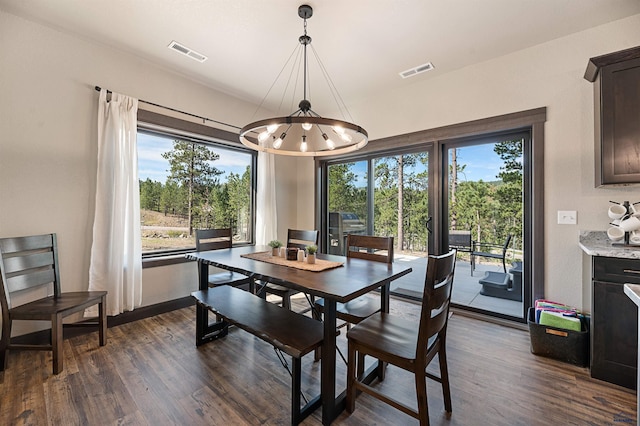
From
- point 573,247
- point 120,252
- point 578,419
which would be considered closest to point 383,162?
point 573,247

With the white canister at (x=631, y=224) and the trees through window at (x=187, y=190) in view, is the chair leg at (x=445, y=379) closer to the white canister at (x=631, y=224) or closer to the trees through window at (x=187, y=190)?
the white canister at (x=631, y=224)

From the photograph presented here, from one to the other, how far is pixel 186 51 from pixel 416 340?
342cm

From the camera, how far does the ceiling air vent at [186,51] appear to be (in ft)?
9.09

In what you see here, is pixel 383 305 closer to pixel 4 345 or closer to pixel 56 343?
pixel 56 343

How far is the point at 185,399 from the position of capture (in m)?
1.77

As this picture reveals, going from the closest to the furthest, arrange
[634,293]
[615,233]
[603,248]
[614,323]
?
[634,293], [614,323], [603,248], [615,233]

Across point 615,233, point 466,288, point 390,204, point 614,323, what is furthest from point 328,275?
point 466,288

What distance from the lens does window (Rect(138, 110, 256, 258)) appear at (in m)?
3.34

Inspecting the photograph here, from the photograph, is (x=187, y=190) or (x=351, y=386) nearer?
(x=351, y=386)

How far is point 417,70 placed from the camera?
10.5 ft

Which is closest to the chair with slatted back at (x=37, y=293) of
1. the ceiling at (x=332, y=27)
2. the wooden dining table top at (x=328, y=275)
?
the wooden dining table top at (x=328, y=275)

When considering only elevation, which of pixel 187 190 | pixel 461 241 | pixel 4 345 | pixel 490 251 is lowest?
pixel 4 345

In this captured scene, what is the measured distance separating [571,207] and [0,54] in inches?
207

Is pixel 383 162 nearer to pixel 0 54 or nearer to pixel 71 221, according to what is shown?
pixel 71 221
